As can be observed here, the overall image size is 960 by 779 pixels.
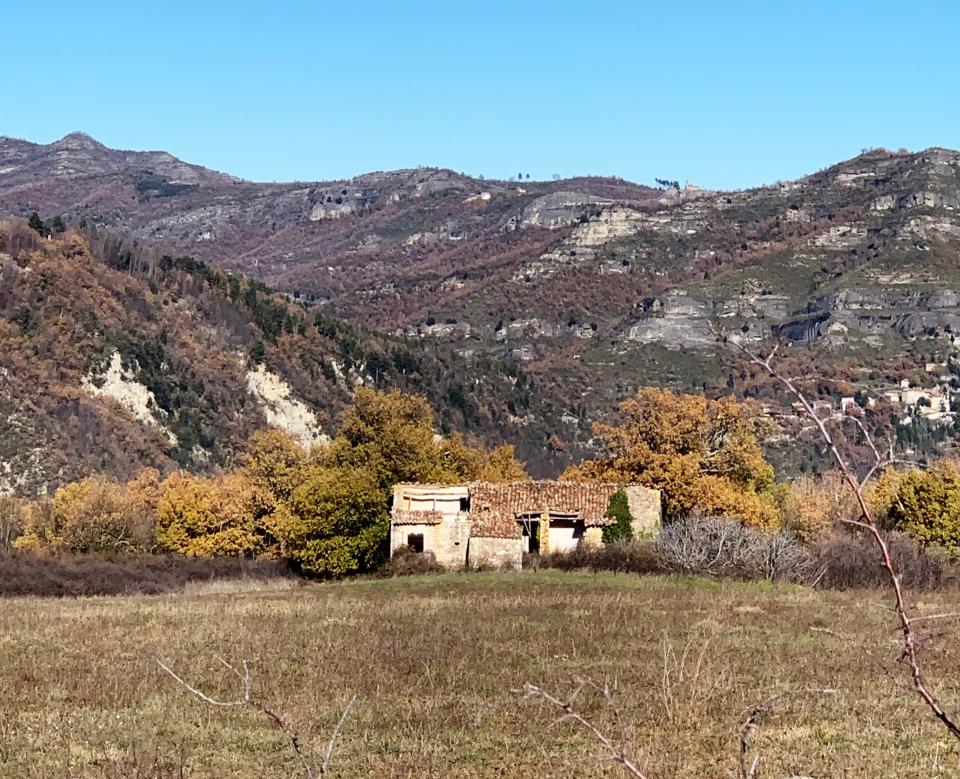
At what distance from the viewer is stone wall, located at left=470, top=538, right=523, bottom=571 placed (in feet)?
143

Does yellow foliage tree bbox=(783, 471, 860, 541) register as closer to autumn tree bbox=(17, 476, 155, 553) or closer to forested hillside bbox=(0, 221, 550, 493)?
autumn tree bbox=(17, 476, 155, 553)

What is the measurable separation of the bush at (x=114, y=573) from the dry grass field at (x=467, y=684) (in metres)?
12.0

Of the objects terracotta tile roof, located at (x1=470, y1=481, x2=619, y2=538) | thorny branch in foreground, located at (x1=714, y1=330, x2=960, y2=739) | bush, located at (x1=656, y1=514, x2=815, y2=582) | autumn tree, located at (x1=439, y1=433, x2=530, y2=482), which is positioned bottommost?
bush, located at (x1=656, y1=514, x2=815, y2=582)

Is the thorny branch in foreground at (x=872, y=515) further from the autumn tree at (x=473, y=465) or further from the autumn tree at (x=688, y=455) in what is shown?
the autumn tree at (x=473, y=465)

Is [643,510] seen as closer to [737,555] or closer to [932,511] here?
[737,555]

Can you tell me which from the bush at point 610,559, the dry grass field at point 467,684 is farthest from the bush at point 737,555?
the dry grass field at point 467,684

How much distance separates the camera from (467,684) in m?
17.7

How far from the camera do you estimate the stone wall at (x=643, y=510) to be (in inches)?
1821

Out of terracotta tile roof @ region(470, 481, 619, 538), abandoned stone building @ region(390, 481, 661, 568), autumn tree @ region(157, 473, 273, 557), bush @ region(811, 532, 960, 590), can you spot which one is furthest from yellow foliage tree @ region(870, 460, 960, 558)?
→ autumn tree @ region(157, 473, 273, 557)

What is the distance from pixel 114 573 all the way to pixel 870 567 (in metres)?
29.4

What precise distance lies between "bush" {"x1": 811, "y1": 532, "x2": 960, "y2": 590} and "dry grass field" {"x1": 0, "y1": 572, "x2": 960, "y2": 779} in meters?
4.70

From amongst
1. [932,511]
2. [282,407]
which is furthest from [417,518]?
[282,407]

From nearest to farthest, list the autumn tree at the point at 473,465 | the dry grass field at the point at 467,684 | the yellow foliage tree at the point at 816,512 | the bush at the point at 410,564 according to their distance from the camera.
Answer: the dry grass field at the point at 467,684 → the bush at the point at 410,564 → the yellow foliage tree at the point at 816,512 → the autumn tree at the point at 473,465

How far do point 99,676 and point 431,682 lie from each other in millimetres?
5536
